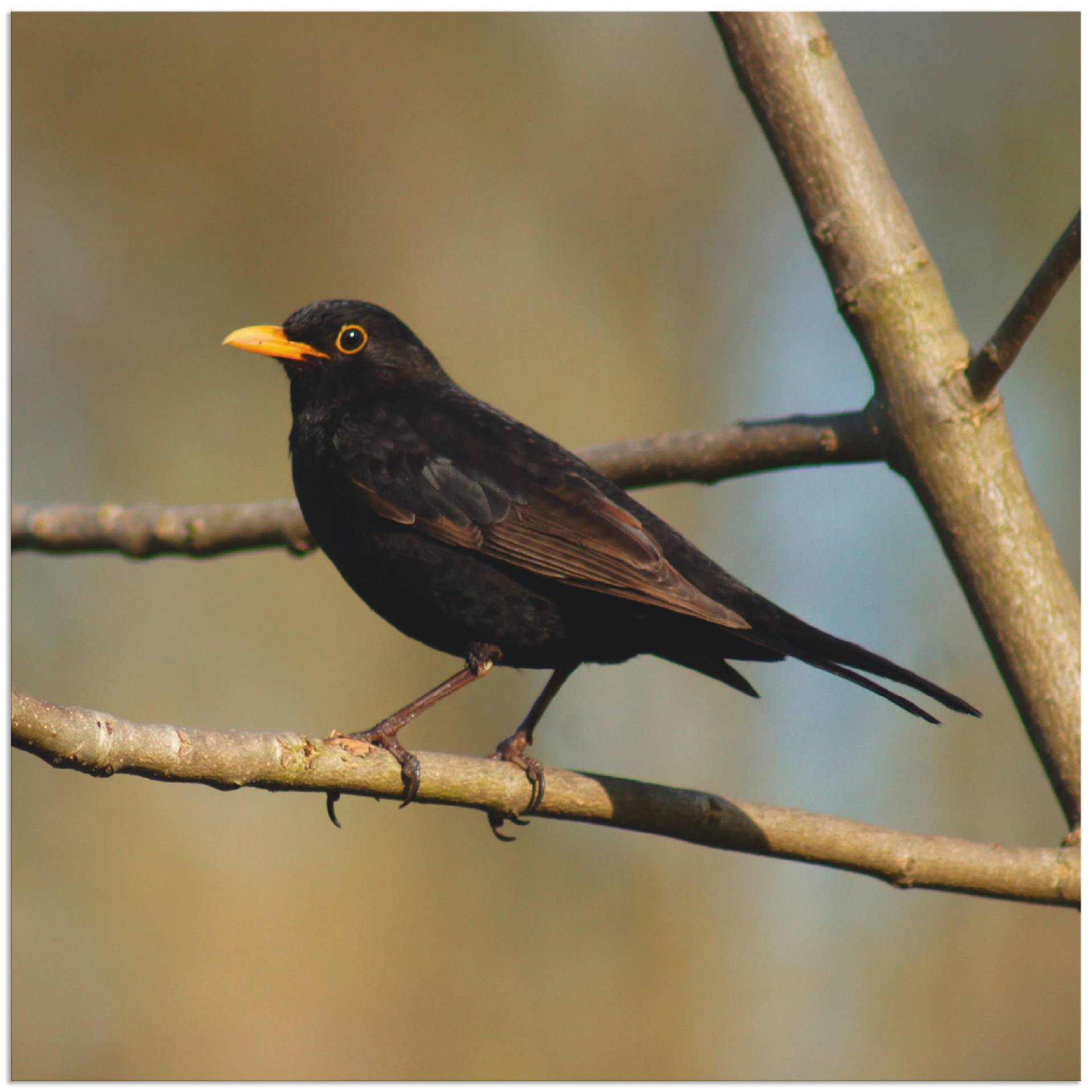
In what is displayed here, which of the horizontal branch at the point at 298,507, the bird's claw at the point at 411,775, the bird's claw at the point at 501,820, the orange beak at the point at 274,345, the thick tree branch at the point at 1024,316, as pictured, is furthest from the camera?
the orange beak at the point at 274,345

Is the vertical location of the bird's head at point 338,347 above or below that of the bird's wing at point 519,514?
above

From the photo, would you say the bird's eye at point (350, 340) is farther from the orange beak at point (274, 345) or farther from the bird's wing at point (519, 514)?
the bird's wing at point (519, 514)

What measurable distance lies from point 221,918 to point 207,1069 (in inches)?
44.4

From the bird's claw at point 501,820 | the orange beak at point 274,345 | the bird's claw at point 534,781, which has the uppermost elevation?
the orange beak at point 274,345

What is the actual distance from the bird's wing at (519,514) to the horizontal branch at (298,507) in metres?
0.24

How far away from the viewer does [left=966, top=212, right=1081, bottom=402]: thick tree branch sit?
117 inches

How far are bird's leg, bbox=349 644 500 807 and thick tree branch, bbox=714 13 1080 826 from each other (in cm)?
138

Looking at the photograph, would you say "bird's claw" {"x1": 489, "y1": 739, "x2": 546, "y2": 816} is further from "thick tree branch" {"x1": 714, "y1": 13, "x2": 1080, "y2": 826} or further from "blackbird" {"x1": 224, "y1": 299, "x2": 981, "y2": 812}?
"thick tree branch" {"x1": 714, "y1": 13, "x2": 1080, "y2": 826}

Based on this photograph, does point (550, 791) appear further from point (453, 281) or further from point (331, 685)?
point (453, 281)

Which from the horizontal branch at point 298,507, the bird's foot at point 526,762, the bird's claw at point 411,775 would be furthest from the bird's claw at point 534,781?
the horizontal branch at point 298,507

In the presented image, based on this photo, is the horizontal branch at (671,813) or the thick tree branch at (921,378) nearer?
the horizontal branch at (671,813)

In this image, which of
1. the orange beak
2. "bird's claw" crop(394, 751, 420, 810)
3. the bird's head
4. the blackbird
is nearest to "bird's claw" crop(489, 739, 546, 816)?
the blackbird

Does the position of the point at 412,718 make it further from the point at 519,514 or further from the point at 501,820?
the point at 519,514

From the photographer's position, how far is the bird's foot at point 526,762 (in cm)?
305
